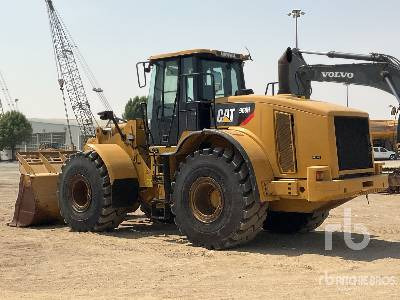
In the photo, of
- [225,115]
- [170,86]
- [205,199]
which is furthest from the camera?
[170,86]

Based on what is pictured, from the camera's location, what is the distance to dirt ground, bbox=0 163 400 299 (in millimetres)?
5918

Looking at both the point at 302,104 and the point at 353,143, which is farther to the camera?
the point at 353,143

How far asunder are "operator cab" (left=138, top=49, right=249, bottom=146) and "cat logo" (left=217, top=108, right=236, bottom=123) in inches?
5.9

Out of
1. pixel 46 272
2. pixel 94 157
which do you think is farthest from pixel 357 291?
pixel 94 157

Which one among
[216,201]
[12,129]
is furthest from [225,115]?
[12,129]

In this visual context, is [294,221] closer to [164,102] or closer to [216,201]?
[216,201]

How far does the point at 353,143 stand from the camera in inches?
326

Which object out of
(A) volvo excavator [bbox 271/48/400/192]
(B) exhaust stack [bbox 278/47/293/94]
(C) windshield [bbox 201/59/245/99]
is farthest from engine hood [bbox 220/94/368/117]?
(A) volvo excavator [bbox 271/48/400/192]

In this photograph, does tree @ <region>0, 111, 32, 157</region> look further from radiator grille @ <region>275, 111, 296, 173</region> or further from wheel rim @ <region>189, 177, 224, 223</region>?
radiator grille @ <region>275, 111, 296, 173</region>

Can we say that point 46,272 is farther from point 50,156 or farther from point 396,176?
point 396,176

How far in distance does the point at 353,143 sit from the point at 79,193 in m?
5.01

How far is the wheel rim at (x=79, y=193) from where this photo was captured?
10.2 metres

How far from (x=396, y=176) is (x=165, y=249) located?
10.7m

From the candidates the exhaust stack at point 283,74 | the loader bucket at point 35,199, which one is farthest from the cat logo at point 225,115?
the loader bucket at point 35,199
